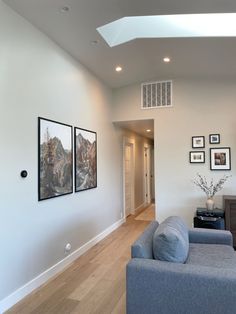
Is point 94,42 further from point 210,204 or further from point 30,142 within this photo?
point 210,204

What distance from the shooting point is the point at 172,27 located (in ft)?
11.2


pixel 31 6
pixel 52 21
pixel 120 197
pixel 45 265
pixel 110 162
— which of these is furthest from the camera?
pixel 120 197

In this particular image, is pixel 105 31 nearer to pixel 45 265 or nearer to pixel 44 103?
pixel 44 103

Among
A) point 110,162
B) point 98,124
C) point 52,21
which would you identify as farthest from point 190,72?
point 52,21

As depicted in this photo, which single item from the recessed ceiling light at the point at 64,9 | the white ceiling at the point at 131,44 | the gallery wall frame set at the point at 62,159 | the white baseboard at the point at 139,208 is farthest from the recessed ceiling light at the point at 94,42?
the white baseboard at the point at 139,208

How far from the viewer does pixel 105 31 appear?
338cm

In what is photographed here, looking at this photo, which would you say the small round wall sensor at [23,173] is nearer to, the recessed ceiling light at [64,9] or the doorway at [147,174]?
the recessed ceiling light at [64,9]

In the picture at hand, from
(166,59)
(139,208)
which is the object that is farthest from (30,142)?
(139,208)

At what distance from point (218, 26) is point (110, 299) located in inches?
137

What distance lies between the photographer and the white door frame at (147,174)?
8.90m

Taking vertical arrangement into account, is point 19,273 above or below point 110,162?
below

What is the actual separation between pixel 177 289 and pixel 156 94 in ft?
13.3

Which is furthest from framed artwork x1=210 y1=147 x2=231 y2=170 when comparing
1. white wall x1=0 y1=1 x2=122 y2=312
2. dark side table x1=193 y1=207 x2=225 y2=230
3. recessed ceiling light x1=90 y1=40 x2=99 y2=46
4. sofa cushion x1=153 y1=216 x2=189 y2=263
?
sofa cushion x1=153 y1=216 x2=189 y2=263

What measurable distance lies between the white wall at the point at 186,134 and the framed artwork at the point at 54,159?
2081 mm
